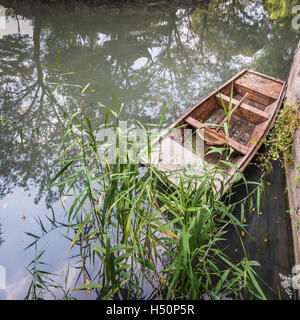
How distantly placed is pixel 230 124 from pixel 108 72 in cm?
337

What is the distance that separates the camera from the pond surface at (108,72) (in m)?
3.04

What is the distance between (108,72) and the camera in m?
6.00

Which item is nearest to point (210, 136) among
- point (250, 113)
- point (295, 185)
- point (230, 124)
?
point (230, 124)

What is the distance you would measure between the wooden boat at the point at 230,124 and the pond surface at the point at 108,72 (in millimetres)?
601

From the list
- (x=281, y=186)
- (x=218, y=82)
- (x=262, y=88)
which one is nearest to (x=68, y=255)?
(x=281, y=186)

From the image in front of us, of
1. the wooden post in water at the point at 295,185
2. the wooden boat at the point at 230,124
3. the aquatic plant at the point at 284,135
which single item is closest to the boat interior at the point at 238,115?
the wooden boat at the point at 230,124

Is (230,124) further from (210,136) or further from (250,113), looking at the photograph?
(210,136)

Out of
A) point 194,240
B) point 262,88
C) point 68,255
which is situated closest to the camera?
point 194,240

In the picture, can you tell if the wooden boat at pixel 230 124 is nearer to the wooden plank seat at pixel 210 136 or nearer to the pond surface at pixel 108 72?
the wooden plank seat at pixel 210 136

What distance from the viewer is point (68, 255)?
2.83 meters

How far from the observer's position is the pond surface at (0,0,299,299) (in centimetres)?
304

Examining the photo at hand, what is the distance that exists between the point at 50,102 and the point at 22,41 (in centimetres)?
316

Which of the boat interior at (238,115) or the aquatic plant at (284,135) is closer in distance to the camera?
the aquatic plant at (284,135)
